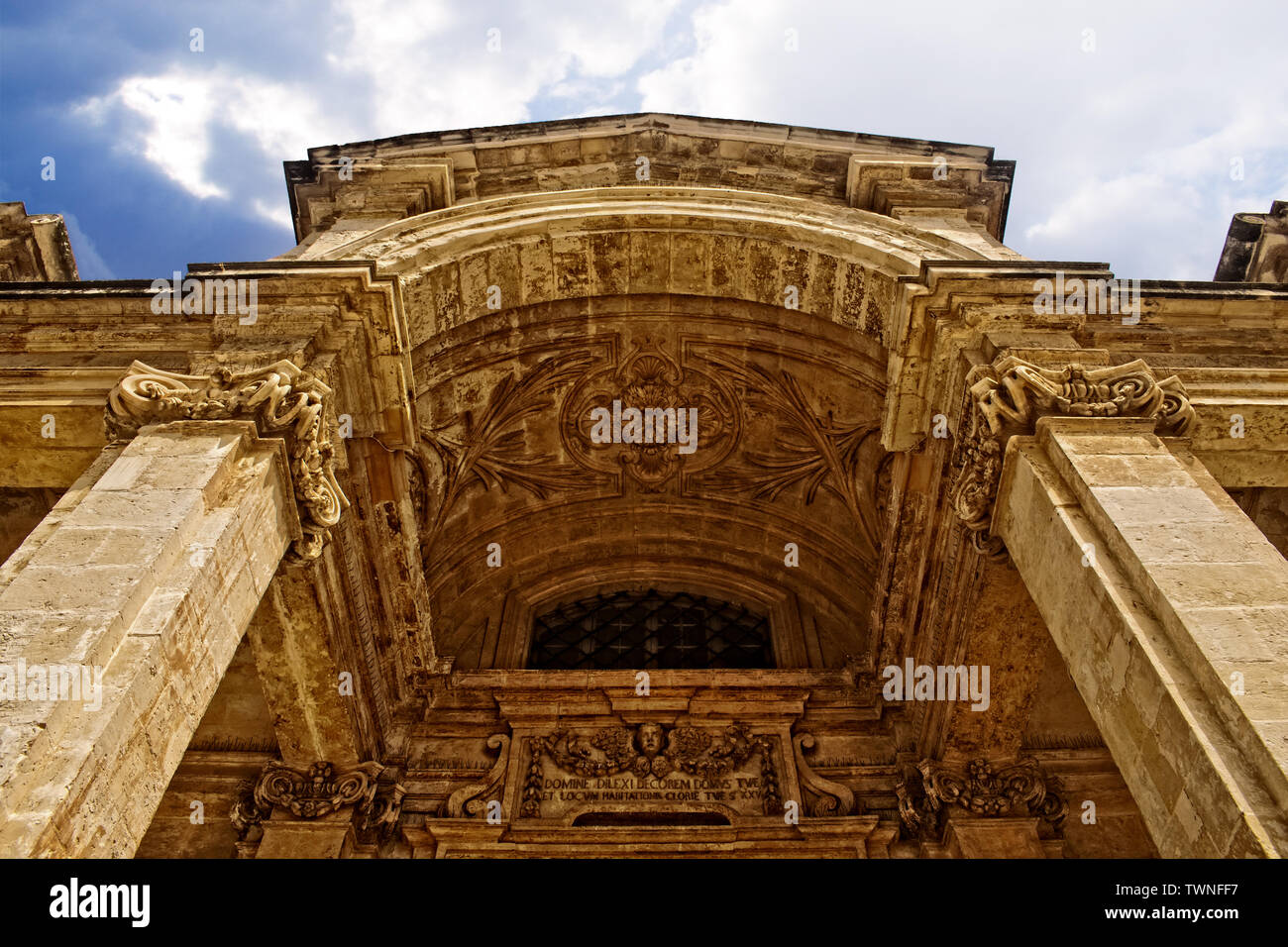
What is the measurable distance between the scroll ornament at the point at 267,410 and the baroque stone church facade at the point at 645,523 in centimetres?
3

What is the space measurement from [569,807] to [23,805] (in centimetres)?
510

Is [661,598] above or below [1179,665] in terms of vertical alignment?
above

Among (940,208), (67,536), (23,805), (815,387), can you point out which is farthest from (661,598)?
(23,805)

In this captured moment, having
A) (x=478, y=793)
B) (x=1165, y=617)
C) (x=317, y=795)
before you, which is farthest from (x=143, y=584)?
(x=1165, y=617)

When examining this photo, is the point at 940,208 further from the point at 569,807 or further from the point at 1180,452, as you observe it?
the point at 569,807

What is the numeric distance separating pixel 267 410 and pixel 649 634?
577cm

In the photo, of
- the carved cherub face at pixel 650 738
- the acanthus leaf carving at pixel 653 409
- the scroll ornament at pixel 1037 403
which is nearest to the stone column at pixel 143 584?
the carved cherub face at pixel 650 738

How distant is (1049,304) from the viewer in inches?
281

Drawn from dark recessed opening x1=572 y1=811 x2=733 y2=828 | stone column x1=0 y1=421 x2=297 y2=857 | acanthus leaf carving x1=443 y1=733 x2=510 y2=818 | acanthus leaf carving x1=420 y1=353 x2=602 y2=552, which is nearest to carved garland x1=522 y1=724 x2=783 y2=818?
acanthus leaf carving x1=443 y1=733 x2=510 y2=818

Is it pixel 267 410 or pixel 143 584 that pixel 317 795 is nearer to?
pixel 267 410

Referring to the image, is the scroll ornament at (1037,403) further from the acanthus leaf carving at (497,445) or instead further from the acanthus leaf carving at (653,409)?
the acanthus leaf carving at (497,445)

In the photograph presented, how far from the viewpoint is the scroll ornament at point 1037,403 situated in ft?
19.9

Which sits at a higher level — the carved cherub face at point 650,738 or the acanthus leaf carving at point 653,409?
the acanthus leaf carving at point 653,409
